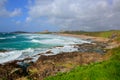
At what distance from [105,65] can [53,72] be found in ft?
59.8

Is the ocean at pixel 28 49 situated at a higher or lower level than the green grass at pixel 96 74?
lower

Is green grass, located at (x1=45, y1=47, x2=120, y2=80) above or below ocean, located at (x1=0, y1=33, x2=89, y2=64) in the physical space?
above

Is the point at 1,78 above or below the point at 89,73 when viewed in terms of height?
below

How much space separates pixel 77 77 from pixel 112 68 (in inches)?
101

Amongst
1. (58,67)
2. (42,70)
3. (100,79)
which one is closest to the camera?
(100,79)

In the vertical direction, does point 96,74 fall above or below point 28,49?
above

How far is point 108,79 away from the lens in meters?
12.2

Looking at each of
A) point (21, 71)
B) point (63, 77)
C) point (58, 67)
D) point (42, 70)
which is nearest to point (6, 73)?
point (21, 71)

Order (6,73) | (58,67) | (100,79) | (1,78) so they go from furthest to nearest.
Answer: (58,67)
(6,73)
(1,78)
(100,79)

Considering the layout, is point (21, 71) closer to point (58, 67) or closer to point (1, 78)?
point (1, 78)

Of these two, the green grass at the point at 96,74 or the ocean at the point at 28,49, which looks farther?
the ocean at the point at 28,49

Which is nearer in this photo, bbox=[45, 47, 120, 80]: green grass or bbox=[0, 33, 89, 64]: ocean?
bbox=[45, 47, 120, 80]: green grass

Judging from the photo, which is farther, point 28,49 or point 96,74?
point 28,49

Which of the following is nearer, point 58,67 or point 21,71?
point 21,71
